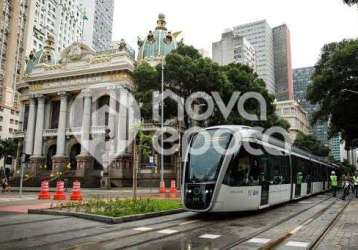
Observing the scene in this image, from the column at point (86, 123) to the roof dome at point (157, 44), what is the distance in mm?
9930

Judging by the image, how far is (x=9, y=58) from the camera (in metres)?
80.8

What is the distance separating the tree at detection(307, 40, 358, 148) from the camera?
29000 mm

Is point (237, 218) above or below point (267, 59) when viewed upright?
below

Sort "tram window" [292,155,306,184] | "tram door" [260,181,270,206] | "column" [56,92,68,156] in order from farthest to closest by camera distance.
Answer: "column" [56,92,68,156] < "tram window" [292,155,306,184] < "tram door" [260,181,270,206]

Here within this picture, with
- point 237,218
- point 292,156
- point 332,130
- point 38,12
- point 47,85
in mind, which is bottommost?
point 237,218

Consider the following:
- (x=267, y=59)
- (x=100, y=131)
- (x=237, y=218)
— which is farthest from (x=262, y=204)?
(x=267, y=59)

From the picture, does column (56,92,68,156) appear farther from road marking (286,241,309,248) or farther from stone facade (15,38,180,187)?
road marking (286,241,309,248)

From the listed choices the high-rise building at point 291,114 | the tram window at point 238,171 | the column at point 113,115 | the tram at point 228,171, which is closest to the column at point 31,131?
the column at point 113,115

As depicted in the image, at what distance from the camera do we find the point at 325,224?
36.0 feet

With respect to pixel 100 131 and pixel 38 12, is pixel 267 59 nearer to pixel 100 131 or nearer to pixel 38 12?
pixel 38 12

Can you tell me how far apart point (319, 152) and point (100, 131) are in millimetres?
44788

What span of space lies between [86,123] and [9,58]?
4360cm

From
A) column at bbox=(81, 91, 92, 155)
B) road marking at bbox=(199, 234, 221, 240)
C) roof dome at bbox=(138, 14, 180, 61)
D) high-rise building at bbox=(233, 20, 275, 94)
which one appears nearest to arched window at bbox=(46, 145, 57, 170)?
column at bbox=(81, 91, 92, 155)

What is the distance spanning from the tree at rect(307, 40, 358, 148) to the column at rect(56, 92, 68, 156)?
107 ft
